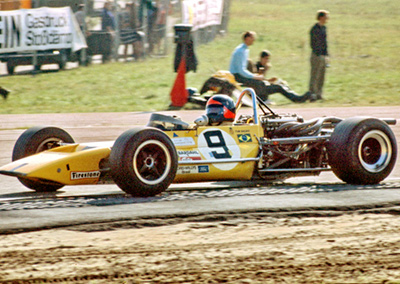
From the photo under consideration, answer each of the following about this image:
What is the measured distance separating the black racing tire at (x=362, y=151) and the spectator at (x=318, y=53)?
8646mm

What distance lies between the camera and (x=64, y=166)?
685 cm

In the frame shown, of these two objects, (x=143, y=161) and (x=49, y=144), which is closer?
(x=143, y=161)

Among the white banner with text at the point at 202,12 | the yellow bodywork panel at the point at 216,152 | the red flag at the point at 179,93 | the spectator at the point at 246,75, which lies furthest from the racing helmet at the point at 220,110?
the white banner with text at the point at 202,12

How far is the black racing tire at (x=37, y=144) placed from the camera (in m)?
7.36

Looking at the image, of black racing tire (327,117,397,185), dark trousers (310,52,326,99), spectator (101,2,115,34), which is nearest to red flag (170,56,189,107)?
dark trousers (310,52,326,99)

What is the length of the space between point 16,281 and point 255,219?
2174 millimetres

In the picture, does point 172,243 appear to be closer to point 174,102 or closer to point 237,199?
point 237,199

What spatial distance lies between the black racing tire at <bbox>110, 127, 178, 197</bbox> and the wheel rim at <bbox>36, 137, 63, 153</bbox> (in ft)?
4.02

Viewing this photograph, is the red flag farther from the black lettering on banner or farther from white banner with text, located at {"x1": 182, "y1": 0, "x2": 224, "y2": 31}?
the black lettering on banner

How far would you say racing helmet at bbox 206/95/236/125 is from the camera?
7.77m

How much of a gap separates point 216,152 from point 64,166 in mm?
1513

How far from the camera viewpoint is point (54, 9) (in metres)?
19.0

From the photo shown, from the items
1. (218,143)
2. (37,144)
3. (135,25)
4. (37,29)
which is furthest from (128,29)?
(218,143)

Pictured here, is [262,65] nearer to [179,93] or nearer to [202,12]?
[179,93]
